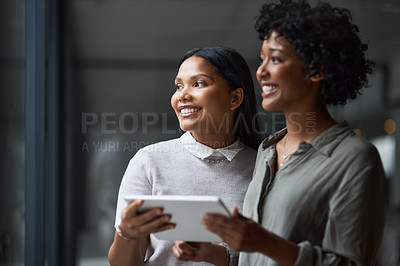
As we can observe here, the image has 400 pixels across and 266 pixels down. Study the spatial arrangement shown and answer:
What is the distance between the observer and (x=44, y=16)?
109 inches

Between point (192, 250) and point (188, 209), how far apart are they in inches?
15.0

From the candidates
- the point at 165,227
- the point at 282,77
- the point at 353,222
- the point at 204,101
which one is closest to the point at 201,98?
the point at 204,101

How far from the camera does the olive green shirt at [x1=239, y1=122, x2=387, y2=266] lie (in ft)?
3.91

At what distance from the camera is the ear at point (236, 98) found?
179 cm

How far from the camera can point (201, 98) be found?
1.72m

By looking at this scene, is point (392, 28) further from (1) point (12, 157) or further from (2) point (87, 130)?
(1) point (12, 157)

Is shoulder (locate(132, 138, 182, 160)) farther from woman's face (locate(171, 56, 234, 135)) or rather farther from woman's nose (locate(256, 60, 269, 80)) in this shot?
woman's nose (locate(256, 60, 269, 80))

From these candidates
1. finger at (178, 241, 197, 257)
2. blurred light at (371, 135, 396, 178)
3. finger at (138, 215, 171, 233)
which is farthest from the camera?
blurred light at (371, 135, 396, 178)

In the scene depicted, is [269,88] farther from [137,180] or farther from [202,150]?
[137,180]

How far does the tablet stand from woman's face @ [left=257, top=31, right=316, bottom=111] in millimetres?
351

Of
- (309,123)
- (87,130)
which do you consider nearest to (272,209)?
(309,123)

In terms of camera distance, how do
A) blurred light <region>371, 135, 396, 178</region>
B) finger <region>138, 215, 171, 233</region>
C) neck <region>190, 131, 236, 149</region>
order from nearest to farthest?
1. finger <region>138, 215, 171, 233</region>
2. neck <region>190, 131, 236, 149</region>
3. blurred light <region>371, 135, 396, 178</region>

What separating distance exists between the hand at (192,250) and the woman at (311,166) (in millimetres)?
193

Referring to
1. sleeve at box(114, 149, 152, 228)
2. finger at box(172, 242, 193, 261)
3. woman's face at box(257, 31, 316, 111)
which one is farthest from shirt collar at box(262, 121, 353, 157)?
sleeve at box(114, 149, 152, 228)
